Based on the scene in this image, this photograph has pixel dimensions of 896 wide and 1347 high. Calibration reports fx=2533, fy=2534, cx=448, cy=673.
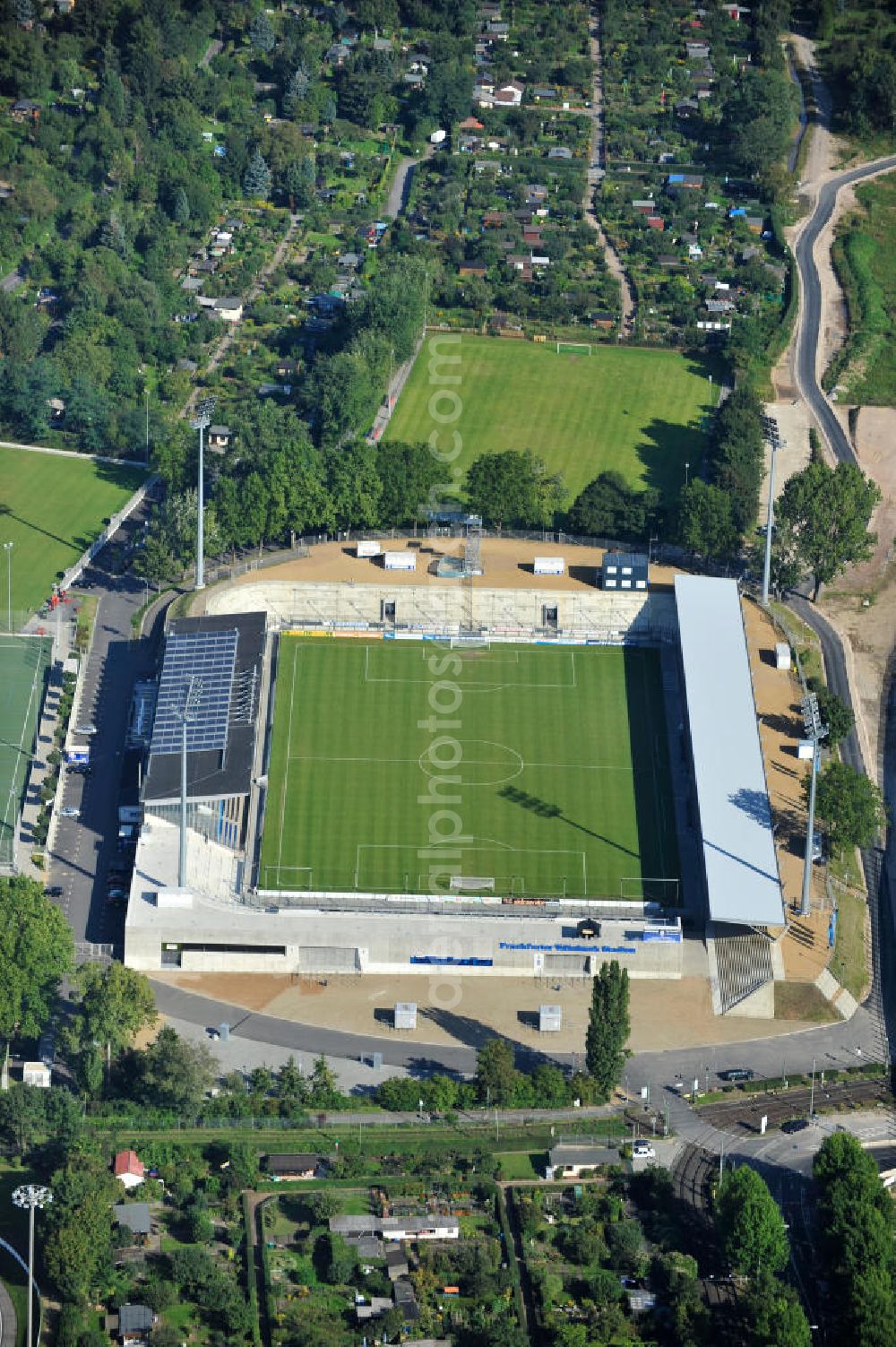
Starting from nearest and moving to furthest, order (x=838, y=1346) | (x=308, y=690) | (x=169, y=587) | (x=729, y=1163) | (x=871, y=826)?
(x=838, y=1346), (x=729, y=1163), (x=871, y=826), (x=308, y=690), (x=169, y=587)

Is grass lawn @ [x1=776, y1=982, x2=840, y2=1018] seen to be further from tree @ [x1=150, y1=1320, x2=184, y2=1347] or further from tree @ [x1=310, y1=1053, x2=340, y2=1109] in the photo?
tree @ [x1=150, y1=1320, x2=184, y2=1347]

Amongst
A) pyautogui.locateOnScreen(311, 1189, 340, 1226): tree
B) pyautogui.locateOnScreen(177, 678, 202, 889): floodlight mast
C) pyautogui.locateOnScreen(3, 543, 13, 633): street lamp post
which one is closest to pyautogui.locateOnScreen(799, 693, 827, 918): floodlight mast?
pyautogui.locateOnScreen(177, 678, 202, 889): floodlight mast

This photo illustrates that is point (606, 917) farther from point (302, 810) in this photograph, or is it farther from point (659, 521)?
point (659, 521)

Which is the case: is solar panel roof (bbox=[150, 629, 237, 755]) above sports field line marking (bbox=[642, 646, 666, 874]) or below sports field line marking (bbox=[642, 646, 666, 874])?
above

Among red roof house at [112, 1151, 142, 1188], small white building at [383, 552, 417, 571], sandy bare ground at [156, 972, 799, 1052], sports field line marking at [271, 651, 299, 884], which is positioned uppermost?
small white building at [383, 552, 417, 571]

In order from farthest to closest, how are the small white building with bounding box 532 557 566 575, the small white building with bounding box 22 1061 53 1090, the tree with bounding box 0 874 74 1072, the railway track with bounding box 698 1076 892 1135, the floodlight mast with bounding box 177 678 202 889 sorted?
Result: the small white building with bounding box 532 557 566 575 → the floodlight mast with bounding box 177 678 202 889 → the tree with bounding box 0 874 74 1072 → the railway track with bounding box 698 1076 892 1135 → the small white building with bounding box 22 1061 53 1090

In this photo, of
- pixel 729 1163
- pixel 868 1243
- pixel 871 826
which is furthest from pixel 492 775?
pixel 868 1243

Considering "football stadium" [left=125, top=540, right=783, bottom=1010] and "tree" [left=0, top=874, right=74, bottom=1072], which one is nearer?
"tree" [left=0, top=874, right=74, bottom=1072]
